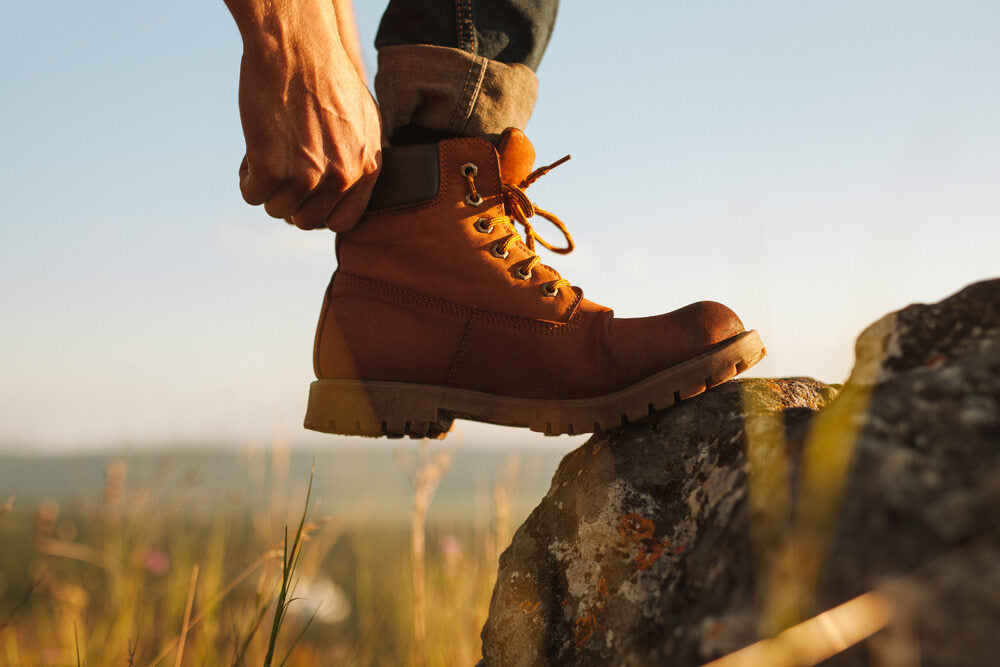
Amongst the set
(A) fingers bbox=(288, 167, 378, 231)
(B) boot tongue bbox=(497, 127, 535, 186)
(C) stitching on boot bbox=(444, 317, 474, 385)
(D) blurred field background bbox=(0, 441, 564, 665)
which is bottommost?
(D) blurred field background bbox=(0, 441, 564, 665)

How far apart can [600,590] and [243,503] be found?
7.77 ft

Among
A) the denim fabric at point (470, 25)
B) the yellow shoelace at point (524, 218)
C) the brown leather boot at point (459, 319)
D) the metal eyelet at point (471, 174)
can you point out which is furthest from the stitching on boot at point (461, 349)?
the denim fabric at point (470, 25)

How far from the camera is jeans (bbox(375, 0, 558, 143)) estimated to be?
5.35ft

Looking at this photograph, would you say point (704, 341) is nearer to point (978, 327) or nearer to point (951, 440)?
point (978, 327)

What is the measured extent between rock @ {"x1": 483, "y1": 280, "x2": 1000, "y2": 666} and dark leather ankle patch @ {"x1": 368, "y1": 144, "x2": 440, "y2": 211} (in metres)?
0.76

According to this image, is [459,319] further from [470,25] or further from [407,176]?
[470,25]

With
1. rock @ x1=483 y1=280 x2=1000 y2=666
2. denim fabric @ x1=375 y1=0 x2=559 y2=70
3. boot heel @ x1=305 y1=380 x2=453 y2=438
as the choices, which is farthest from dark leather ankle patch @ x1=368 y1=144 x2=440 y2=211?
rock @ x1=483 y1=280 x2=1000 y2=666

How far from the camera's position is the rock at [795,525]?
0.63m

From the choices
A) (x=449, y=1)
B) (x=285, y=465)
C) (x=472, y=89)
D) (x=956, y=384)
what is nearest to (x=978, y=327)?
(x=956, y=384)

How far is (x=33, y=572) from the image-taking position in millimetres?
4176

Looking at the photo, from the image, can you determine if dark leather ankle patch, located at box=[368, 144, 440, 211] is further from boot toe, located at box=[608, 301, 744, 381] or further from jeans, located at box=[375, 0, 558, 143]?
boot toe, located at box=[608, 301, 744, 381]

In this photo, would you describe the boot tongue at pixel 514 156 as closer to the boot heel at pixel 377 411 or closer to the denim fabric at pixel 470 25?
the denim fabric at pixel 470 25

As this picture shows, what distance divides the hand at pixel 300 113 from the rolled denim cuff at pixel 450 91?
0.16m

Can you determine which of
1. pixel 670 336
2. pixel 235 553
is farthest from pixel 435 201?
pixel 235 553
